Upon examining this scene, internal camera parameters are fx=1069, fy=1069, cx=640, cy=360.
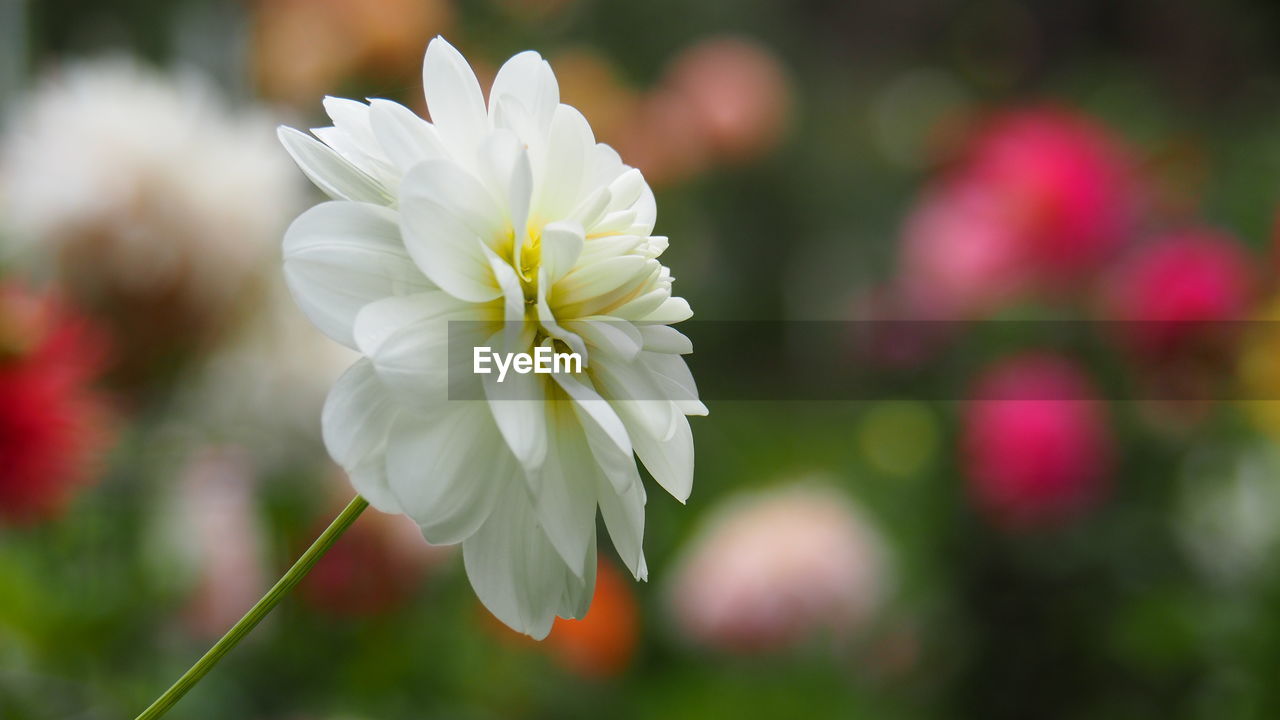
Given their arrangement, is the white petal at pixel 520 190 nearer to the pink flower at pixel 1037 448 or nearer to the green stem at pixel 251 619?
the green stem at pixel 251 619

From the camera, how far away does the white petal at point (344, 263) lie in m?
0.12

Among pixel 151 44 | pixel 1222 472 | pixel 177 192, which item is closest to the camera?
pixel 177 192

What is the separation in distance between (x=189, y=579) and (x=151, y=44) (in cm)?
55

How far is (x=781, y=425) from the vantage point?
1.29 meters

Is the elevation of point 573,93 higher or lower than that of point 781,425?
higher

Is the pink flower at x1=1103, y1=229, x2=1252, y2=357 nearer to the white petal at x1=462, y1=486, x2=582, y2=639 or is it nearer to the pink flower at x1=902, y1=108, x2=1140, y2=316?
the pink flower at x1=902, y1=108, x2=1140, y2=316

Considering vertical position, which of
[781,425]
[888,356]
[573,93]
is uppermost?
[573,93]

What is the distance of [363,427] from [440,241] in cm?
2

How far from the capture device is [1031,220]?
0.86 metres

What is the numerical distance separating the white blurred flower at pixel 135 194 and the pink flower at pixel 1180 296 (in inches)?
23.4

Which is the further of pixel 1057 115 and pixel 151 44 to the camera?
pixel 1057 115

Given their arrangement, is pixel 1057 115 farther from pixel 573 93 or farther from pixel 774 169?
pixel 774 169

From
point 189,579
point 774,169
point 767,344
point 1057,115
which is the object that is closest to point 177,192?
point 189,579

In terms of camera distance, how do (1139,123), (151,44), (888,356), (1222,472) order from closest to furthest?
(1222,472)
(151,44)
(888,356)
(1139,123)
